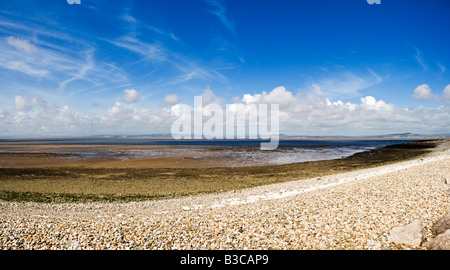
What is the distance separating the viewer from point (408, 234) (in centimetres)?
762

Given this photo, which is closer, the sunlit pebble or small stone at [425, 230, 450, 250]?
small stone at [425, 230, 450, 250]

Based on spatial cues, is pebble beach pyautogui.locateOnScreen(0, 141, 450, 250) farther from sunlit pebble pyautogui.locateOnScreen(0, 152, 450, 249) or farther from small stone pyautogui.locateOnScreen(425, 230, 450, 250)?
small stone pyautogui.locateOnScreen(425, 230, 450, 250)

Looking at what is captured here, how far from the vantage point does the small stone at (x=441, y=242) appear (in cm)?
677

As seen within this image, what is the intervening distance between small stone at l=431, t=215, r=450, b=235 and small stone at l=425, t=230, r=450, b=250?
0.73m

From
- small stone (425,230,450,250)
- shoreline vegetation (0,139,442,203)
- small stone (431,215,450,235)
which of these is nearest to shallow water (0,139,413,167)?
shoreline vegetation (0,139,442,203)

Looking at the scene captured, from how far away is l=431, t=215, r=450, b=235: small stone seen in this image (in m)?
7.62

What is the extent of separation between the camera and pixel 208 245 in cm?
808

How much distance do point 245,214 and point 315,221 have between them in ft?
10.2

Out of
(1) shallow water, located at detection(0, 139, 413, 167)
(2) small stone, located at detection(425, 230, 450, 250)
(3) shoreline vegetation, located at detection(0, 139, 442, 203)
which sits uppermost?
(2) small stone, located at detection(425, 230, 450, 250)
